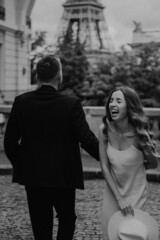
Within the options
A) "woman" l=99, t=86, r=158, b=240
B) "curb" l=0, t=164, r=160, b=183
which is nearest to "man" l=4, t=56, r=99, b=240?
"woman" l=99, t=86, r=158, b=240

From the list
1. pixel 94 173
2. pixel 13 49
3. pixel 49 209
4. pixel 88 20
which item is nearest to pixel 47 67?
pixel 49 209

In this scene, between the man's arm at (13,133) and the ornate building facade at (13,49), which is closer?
the man's arm at (13,133)

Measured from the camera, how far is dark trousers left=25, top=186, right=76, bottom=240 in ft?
15.1

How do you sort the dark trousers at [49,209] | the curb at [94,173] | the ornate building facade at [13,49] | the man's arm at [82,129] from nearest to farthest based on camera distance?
1. the man's arm at [82,129]
2. the dark trousers at [49,209]
3. the curb at [94,173]
4. the ornate building facade at [13,49]

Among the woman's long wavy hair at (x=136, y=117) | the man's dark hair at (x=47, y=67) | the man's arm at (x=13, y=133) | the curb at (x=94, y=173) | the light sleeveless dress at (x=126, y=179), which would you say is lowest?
the curb at (x=94, y=173)

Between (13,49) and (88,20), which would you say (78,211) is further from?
(88,20)

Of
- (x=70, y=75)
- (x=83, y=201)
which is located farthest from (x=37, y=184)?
(x=70, y=75)

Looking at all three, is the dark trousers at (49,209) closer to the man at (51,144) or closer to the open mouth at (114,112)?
the man at (51,144)

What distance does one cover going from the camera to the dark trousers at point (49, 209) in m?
4.61

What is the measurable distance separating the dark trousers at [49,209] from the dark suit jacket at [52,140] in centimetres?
10

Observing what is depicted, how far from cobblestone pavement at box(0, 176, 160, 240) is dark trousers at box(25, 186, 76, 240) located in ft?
4.02

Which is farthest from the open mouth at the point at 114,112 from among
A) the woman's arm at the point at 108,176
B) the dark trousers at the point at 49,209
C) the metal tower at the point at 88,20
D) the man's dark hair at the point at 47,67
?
the metal tower at the point at 88,20

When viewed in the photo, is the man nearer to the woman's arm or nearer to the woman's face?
the woman's arm

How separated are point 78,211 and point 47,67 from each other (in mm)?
Result: 3139
